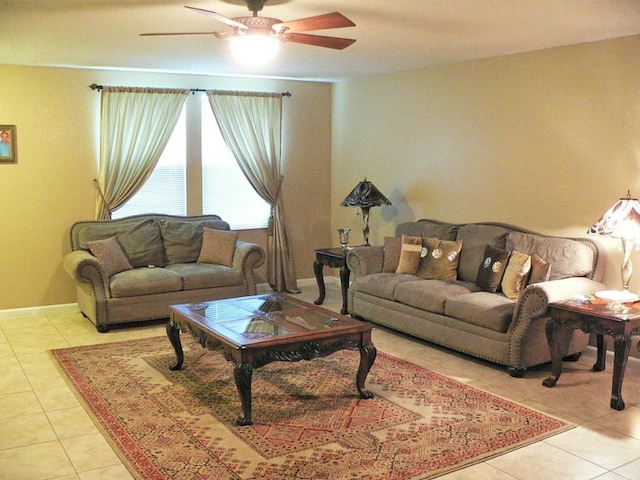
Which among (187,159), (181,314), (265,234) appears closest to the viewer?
(181,314)

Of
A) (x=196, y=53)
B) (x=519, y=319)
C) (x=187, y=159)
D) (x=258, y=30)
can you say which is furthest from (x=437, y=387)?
(x=187, y=159)

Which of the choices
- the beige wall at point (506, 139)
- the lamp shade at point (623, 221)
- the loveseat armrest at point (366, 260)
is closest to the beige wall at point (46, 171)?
the beige wall at point (506, 139)

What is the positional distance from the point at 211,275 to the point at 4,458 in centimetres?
311

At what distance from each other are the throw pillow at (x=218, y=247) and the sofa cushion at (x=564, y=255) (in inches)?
116

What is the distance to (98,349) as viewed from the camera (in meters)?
5.39

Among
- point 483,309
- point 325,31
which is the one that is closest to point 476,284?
point 483,309

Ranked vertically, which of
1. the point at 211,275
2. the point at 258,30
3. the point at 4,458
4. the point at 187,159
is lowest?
the point at 4,458

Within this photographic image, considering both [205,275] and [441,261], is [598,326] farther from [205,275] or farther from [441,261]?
[205,275]

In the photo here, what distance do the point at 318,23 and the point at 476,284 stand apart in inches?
110

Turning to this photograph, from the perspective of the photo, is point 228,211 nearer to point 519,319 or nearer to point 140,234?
point 140,234

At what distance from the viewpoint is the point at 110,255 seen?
Answer: 624cm

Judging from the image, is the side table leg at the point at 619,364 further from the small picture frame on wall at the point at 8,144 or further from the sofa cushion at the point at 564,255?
the small picture frame on wall at the point at 8,144

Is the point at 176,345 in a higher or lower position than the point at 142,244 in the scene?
lower

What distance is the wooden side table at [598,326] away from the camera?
160 inches
